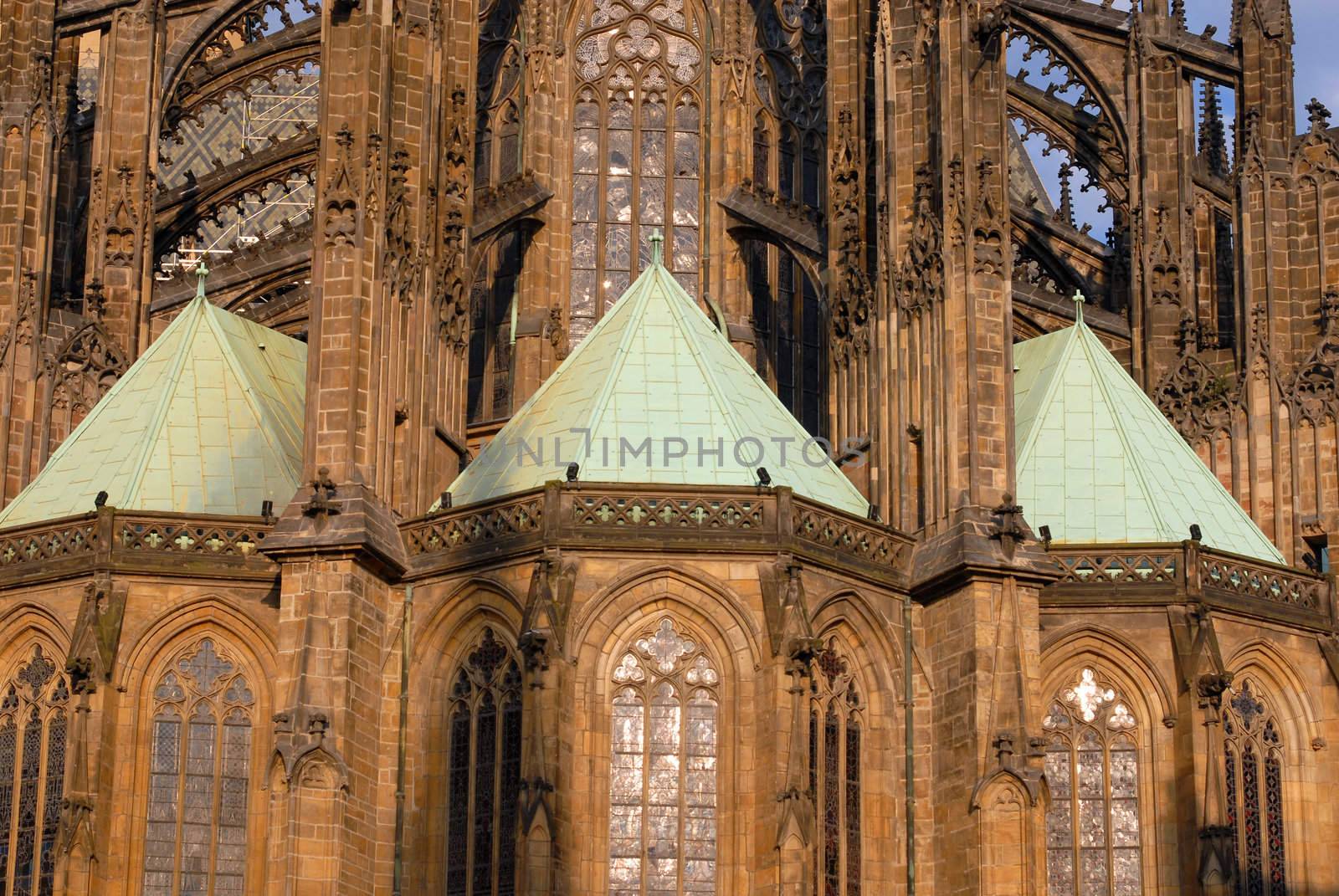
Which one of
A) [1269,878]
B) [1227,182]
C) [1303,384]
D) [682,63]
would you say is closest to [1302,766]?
[1269,878]

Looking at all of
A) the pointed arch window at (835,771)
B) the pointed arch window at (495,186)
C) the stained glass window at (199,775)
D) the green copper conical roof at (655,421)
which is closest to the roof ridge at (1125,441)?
the green copper conical roof at (655,421)

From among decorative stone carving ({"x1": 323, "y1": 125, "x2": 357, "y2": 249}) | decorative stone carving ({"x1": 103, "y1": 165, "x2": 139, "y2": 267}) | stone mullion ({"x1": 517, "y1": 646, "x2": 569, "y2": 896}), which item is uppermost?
decorative stone carving ({"x1": 103, "y1": 165, "x2": 139, "y2": 267})

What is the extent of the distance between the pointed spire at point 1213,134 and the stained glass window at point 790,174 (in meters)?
7.43

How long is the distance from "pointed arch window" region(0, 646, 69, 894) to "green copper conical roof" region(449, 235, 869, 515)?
6.54 meters

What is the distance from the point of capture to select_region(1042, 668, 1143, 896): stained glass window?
55.2 meters

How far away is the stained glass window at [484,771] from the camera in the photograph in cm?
5256

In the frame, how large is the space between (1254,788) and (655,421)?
10.5 meters

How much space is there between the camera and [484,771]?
5328cm

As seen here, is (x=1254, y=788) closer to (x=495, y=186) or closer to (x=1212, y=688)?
(x=1212, y=688)

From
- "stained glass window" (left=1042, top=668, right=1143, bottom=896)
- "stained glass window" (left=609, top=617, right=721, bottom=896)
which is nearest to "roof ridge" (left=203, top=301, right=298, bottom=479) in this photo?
"stained glass window" (left=609, top=617, right=721, bottom=896)

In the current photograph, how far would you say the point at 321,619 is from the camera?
174 ft

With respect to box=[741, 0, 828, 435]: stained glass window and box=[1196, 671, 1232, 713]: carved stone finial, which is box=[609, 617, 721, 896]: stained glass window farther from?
box=[741, 0, 828, 435]: stained glass window

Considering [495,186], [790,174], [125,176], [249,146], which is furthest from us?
[249,146]

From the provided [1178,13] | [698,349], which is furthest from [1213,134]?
[698,349]
